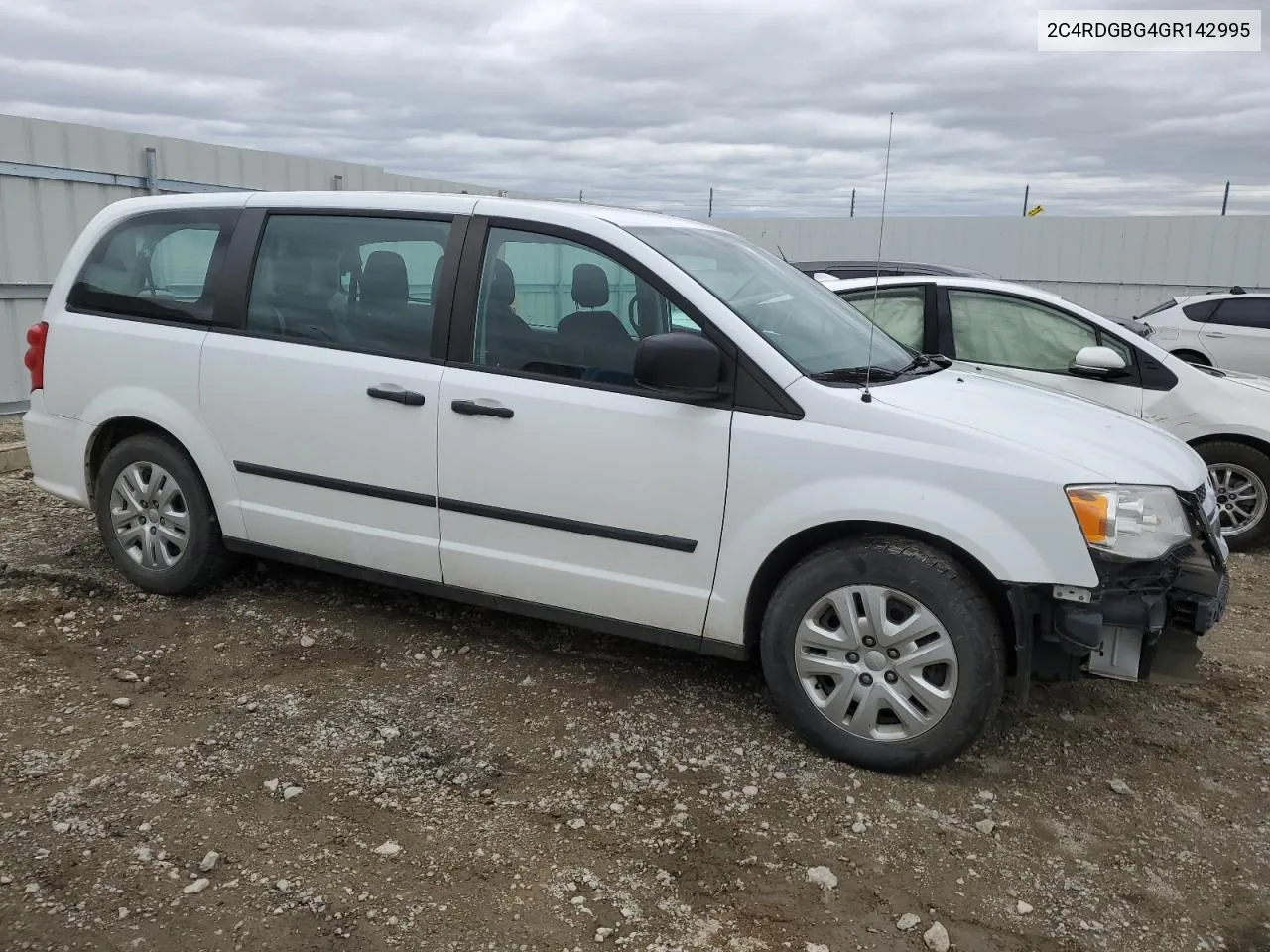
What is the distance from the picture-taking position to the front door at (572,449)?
11.5 ft

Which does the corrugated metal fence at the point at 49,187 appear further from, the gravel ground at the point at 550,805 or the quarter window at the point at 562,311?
the quarter window at the point at 562,311

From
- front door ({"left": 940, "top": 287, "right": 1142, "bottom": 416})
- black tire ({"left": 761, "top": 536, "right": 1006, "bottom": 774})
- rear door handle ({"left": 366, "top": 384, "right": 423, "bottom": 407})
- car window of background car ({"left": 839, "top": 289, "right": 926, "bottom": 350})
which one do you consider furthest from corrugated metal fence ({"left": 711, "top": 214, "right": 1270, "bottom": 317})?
black tire ({"left": 761, "top": 536, "right": 1006, "bottom": 774})

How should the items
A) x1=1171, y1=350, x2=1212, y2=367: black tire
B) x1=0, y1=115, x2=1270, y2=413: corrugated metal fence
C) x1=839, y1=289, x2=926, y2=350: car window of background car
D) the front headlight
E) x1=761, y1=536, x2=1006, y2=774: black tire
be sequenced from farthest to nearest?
x1=1171, y1=350, x2=1212, y2=367: black tire → x1=0, y1=115, x2=1270, y2=413: corrugated metal fence → x1=839, y1=289, x2=926, y2=350: car window of background car → x1=761, y1=536, x2=1006, y2=774: black tire → the front headlight

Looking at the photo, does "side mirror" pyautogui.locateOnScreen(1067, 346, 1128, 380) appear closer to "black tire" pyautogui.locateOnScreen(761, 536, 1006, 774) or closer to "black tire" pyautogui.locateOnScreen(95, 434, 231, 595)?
"black tire" pyautogui.locateOnScreen(761, 536, 1006, 774)

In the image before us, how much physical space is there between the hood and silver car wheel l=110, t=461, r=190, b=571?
3176 millimetres

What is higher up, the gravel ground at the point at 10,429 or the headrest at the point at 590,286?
the headrest at the point at 590,286

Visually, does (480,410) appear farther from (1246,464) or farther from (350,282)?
(1246,464)


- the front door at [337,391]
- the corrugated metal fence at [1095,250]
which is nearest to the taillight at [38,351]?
the front door at [337,391]

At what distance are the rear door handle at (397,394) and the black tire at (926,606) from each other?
1.54 meters

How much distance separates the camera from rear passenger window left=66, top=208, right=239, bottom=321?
447 cm

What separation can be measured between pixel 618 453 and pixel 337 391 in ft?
4.12

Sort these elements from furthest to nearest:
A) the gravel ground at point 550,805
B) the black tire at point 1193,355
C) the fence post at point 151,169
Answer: the black tire at point 1193,355 → the fence post at point 151,169 → the gravel ground at point 550,805

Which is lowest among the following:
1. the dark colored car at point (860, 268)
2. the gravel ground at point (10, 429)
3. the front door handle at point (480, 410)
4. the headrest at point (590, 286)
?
the gravel ground at point (10, 429)

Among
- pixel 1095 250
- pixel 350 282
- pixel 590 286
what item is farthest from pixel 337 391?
pixel 1095 250
